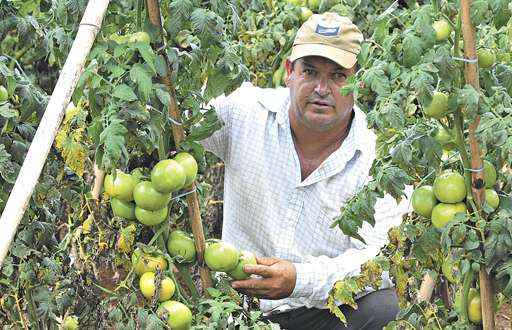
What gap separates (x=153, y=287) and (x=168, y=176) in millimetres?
338

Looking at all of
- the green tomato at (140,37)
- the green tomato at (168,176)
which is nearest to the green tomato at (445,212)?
the green tomato at (168,176)

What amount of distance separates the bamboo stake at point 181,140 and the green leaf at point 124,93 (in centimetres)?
24

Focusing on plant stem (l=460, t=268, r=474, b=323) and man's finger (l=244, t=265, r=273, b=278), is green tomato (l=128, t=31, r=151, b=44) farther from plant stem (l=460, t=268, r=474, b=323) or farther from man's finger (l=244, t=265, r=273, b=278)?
plant stem (l=460, t=268, r=474, b=323)

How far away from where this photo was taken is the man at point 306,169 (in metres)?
3.89

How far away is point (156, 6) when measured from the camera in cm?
281

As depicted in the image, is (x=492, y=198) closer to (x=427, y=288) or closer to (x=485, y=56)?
(x=485, y=56)

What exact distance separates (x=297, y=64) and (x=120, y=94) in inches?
58.2

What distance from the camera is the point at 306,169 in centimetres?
402

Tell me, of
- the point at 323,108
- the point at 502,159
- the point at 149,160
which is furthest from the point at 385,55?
the point at 323,108

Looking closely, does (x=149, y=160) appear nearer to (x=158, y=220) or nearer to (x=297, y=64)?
(x=158, y=220)

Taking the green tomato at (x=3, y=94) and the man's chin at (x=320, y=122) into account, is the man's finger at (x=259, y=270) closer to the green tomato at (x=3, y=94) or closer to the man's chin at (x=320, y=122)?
the man's chin at (x=320, y=122)

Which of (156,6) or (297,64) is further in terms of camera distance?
(297,64)

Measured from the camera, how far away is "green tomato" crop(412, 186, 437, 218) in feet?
8.78

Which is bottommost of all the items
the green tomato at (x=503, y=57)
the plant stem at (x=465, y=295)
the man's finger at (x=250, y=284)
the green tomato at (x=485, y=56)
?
the man's finger at (x=250, y=284)
